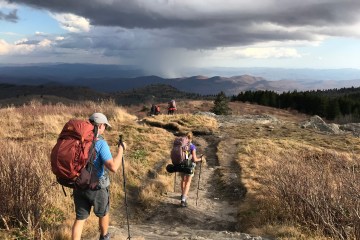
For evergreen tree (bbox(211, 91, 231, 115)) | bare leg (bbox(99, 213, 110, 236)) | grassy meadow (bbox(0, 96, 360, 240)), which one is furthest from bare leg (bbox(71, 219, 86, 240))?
evergreen tree (bbox(211, 91, 231, 115))

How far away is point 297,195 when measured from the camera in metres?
7.95

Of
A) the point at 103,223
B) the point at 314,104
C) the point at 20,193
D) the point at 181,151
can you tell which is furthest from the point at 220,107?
the point at 314,104

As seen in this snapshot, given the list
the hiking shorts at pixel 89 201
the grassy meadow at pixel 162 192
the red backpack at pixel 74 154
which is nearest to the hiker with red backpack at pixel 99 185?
the hiking shorts at pixel 89 201

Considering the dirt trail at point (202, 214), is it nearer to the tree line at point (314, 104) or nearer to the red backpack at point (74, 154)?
the red backpack at point (74, 154)

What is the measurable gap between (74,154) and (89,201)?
97 centimetres

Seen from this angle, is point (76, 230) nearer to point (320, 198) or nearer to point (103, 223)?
point (103, 223)

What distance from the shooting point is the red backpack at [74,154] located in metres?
5.11

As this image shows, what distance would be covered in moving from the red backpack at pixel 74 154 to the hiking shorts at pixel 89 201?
12.0 inches

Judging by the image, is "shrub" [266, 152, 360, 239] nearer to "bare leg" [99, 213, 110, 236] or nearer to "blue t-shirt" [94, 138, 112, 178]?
"bare leg" [99, 213, 110, 236]

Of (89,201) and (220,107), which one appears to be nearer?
(89,201)

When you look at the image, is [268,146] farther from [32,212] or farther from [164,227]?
[32,212]

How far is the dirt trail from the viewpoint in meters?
7.25

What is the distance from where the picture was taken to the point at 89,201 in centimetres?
570

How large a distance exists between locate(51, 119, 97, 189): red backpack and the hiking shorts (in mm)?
304
